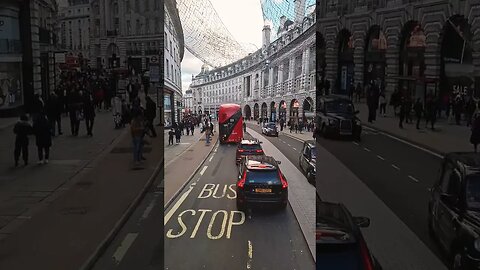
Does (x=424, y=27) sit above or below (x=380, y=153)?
above

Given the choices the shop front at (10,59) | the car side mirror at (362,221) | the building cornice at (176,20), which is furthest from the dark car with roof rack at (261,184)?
the shop front at (10,59)

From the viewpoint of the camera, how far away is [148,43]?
1.93 meters

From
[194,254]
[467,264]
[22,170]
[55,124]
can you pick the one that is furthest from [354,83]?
[22,170]

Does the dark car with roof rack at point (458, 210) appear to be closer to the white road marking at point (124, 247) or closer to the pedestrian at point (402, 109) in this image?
the pedestrian at point (402, 109)

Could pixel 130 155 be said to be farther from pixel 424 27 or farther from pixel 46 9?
pixel 424 27

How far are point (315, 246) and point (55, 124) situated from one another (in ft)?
4.33

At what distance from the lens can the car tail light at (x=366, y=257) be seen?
1763 mm

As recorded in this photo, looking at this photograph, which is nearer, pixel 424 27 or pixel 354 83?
pixel 424 27

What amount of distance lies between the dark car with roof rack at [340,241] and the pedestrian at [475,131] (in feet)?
1.75

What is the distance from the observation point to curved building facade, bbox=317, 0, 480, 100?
1.62 meters

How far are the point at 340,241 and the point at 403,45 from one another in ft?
2.89

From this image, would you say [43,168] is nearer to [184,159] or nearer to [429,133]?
[184,159]

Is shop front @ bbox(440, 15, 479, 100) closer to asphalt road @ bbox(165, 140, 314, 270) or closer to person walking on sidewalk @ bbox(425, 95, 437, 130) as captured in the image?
person walking on sidewalk @ bbox(425, 95, 437, 130)

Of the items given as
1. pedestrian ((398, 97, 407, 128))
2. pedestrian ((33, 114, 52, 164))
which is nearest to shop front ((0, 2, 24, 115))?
pedestrian ((33, 114, 52, 164))
